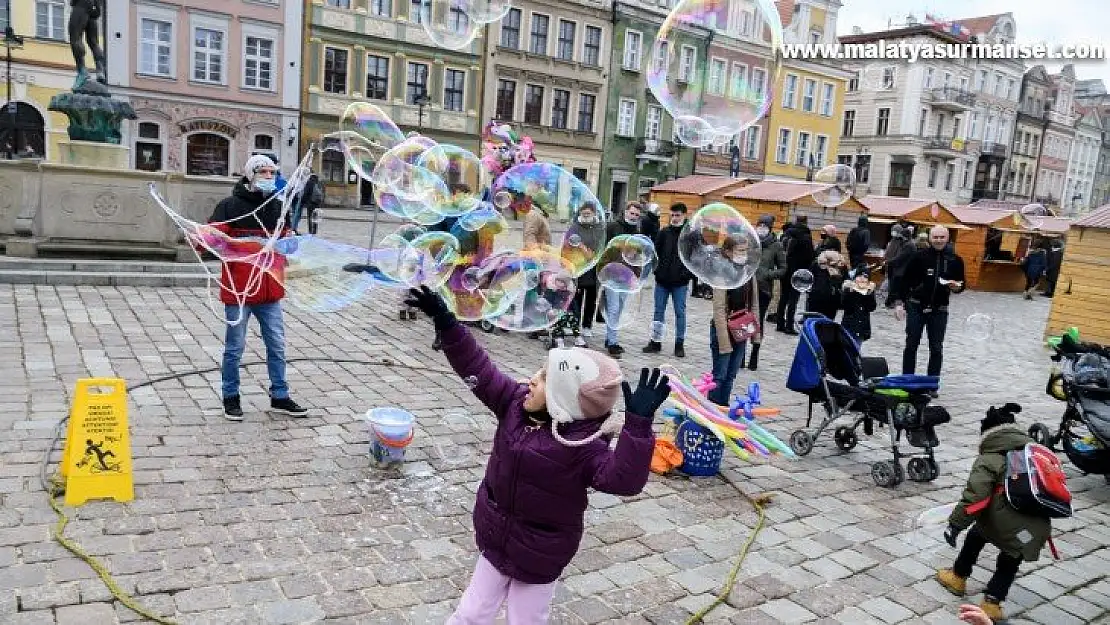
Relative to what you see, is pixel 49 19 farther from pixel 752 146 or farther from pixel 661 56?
pixel 752 146

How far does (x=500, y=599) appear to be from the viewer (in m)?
3.02

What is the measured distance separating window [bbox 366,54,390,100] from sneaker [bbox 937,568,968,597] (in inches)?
1315

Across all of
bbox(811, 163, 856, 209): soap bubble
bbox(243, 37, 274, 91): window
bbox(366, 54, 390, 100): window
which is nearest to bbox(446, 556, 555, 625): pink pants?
bbox(811, 163, 856, 209): soap bubble

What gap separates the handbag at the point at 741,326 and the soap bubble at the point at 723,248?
642 millimetres

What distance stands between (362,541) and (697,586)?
178 centimetres

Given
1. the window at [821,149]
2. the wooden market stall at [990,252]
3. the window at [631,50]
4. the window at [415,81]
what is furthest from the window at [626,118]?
the wooden market stall at [990,252]

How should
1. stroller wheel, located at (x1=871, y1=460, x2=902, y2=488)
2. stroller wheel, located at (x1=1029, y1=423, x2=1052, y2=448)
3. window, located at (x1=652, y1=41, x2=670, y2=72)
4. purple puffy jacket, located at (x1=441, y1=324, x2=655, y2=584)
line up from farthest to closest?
stroller wheel, located at (x1=1029, y1=423, x2=1052, y2=448), window, located at (x1=652, y1=41, x2=670, y2=72), stroller wheel, located at (x1=871, y1=460, x2=902, y2=488), purple puffy jacket, located at (x1=441, y1=324, x2=655, y2=584)

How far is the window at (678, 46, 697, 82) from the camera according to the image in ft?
20.7

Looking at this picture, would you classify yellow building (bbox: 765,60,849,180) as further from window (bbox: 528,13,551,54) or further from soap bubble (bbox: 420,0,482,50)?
soap bubble (bbox: 420,0,482,50)

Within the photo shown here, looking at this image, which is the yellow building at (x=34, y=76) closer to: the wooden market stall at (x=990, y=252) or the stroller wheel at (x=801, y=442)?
the stroller wheel at (x=801, y=442)

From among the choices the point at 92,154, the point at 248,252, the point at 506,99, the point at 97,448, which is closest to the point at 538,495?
the point at 97,448

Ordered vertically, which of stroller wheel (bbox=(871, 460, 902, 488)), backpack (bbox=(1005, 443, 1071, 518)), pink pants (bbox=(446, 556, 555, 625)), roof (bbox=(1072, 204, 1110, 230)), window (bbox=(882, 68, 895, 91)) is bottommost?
stroller wheel (bbox=(871, 460, 902, 488))

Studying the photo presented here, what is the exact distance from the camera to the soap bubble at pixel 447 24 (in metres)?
8.45

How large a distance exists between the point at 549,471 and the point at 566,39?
128 ft
